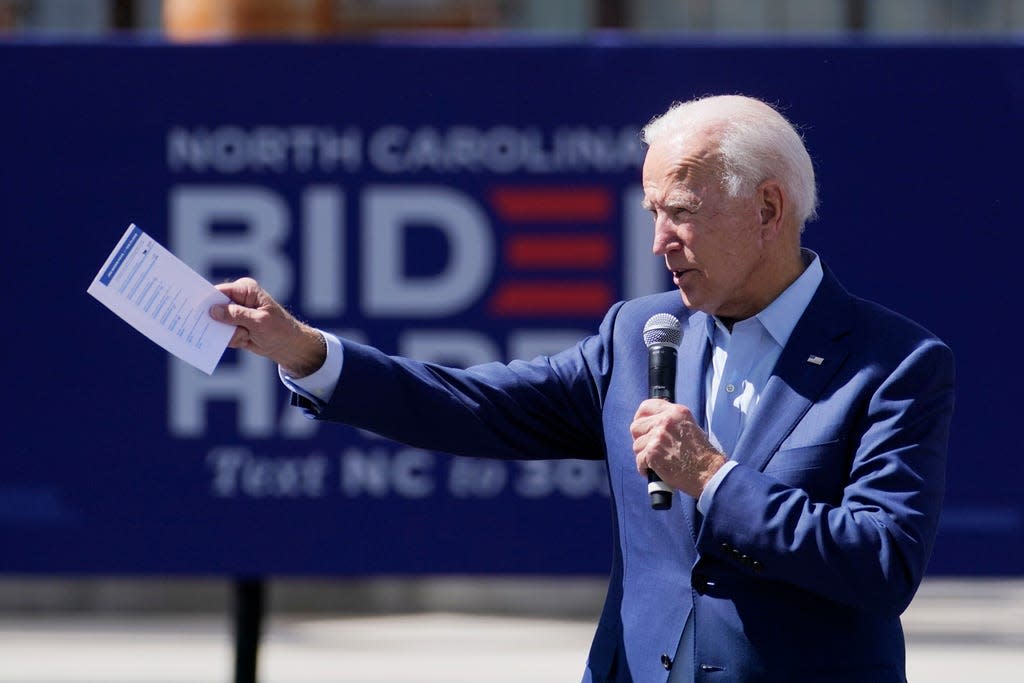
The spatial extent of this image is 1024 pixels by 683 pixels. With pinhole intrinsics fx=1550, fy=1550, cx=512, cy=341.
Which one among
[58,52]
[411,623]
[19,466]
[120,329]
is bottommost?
[411,623]

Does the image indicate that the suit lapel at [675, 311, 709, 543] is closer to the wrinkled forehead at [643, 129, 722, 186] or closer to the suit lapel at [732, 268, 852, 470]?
the suit lapel at [732, 268, 852, 470]

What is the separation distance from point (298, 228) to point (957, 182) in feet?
6.96

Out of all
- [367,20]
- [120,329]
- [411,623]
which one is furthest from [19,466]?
[411,623]

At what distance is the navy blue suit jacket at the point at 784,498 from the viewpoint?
229 centimetres

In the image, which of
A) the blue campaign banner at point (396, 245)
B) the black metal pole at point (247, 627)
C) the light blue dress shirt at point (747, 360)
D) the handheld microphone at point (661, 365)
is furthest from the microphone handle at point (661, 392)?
the black metal pole at point (247, 627)

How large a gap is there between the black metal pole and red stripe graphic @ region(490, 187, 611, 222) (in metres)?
1.50

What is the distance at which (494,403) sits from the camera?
2.81 meters

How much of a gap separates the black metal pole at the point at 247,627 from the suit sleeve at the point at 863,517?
121 inches

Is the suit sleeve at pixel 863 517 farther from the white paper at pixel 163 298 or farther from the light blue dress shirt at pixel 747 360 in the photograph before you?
the white paper at pixel 163 298

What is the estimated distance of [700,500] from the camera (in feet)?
7.62

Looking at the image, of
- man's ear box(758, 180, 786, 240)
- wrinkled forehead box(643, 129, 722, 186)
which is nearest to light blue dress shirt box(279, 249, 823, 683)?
man's ear box(758, 180, 786, 240)

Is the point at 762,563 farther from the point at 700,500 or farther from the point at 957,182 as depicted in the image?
the point at 957,182

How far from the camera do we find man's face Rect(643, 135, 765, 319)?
2.47 m

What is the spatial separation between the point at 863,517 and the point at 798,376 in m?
0.29
